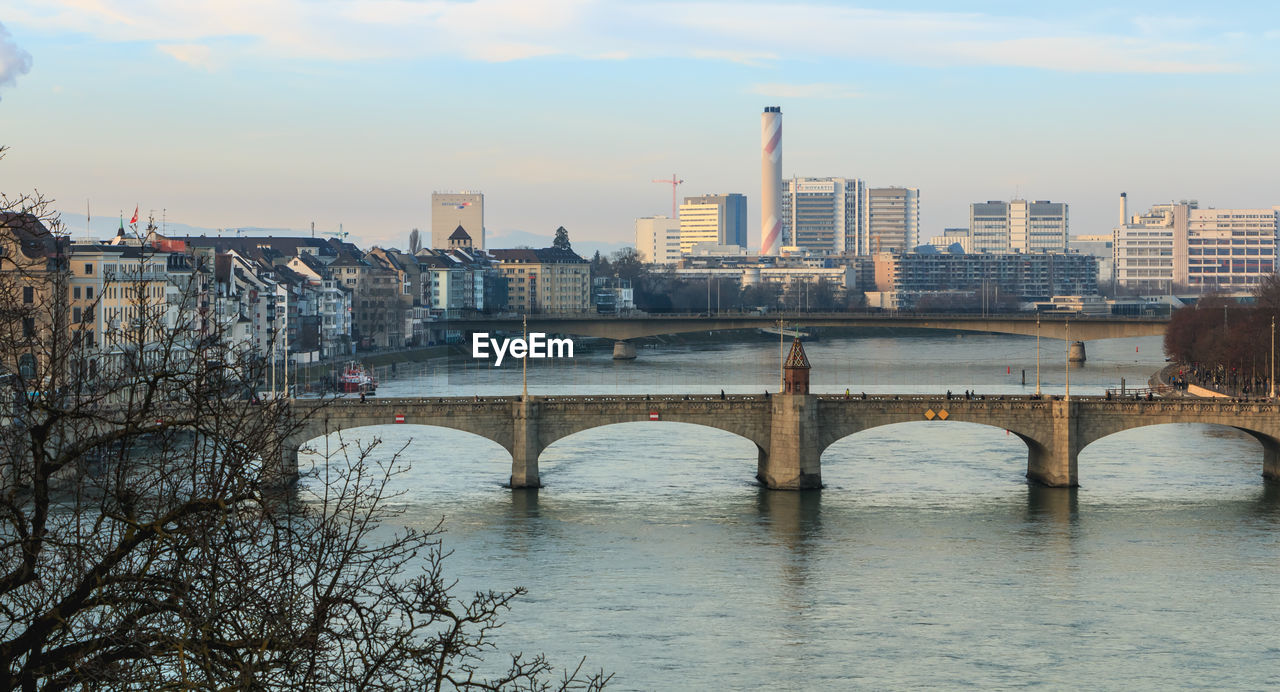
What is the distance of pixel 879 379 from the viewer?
326ft

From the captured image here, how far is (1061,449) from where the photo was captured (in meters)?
60.2

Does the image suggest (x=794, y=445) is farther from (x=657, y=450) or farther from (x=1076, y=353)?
(x=1076, y=353)

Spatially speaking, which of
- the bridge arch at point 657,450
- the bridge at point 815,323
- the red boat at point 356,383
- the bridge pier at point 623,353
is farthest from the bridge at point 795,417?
the bridge pier at point 623,353

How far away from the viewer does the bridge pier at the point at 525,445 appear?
58.4 m

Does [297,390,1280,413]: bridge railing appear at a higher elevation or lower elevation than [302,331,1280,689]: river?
higher

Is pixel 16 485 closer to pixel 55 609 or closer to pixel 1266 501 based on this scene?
pixel 55 609

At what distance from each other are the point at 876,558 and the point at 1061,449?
15898mm

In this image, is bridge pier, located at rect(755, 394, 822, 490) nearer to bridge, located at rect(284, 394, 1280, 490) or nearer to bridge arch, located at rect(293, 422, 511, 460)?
bridge, located at rect(284, 394, 1280, 490)

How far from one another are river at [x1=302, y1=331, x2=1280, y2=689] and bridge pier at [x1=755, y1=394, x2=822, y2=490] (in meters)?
0.90

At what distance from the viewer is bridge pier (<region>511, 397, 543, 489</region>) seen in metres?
58.4

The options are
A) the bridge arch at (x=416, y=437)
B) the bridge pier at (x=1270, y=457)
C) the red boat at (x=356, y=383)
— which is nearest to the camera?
the bridge pier at (x=1270, y=457)

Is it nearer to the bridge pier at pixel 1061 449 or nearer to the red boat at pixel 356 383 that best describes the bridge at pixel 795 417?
the bridge pier at pixel 1061 449

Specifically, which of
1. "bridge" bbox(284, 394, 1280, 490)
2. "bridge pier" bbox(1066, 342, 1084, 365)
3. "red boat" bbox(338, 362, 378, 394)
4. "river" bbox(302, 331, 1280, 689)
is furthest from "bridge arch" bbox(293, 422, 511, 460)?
"bridge pier" bbox(1066, 342, 1084, 365)

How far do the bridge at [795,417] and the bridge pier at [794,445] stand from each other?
1.4 inches
